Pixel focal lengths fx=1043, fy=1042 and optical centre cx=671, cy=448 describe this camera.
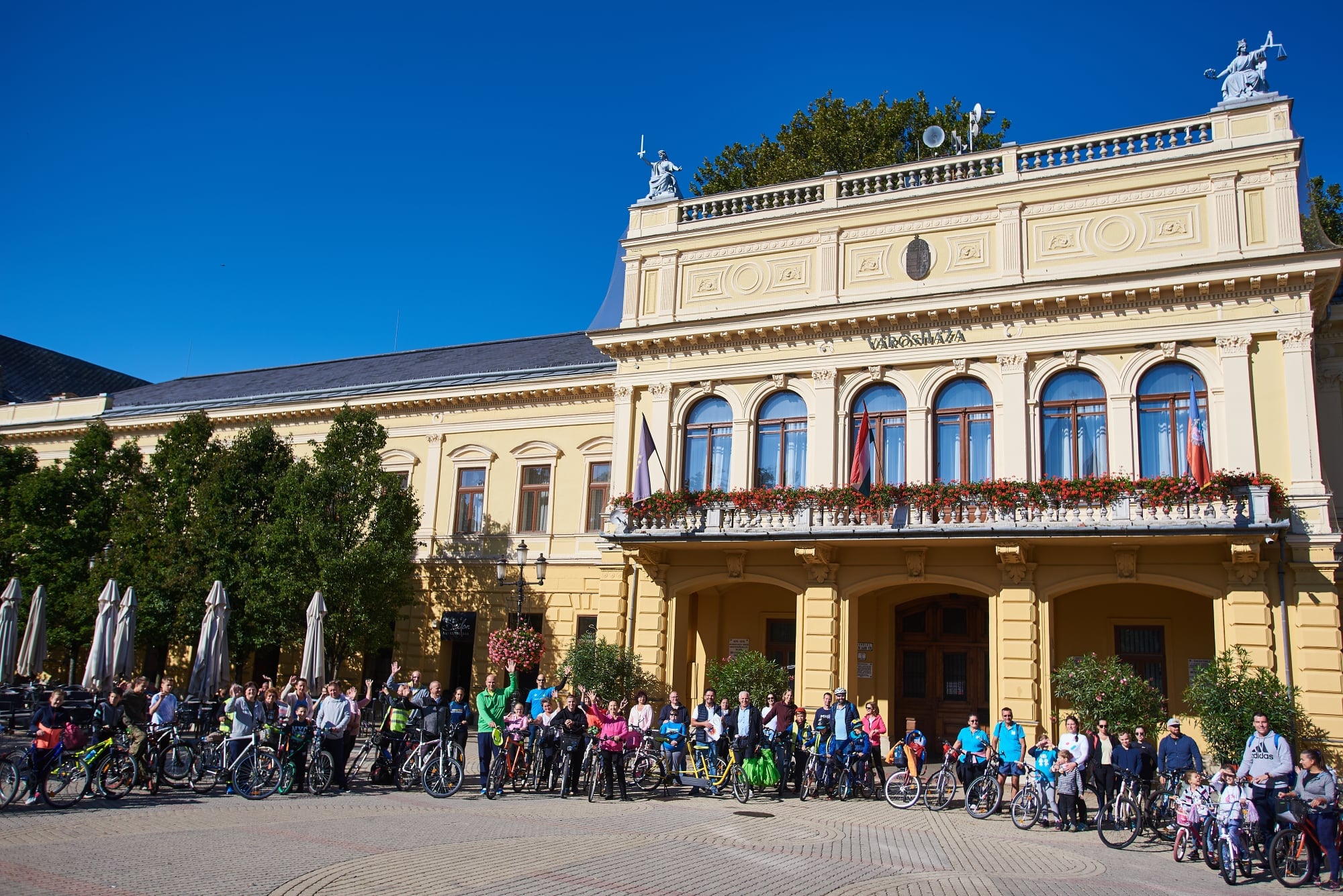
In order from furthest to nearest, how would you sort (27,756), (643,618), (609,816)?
(643,618), (609,816), (27,756)

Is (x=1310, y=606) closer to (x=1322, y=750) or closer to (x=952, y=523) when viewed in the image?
(x=1322, y=750)

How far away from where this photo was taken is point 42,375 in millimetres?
46156

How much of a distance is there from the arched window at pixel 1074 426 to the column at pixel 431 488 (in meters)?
17.3

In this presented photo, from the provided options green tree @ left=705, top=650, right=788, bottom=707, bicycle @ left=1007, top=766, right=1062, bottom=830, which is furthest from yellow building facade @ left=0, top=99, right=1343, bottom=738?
bicycle @ left=1007, top=766, right=1062, bottom=830

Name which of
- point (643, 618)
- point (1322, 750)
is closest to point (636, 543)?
point (643, 618)

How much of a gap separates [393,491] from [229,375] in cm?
1728

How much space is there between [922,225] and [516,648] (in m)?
13.9

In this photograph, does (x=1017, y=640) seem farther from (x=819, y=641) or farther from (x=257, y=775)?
(x=257, y=775)

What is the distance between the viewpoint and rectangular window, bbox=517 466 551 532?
29.5 metres

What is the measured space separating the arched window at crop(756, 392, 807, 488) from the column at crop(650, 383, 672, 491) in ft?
7.45

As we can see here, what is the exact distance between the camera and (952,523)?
851 inches

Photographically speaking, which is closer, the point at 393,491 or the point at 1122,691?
the point at 1122,691

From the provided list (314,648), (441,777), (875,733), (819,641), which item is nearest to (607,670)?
(819,641)

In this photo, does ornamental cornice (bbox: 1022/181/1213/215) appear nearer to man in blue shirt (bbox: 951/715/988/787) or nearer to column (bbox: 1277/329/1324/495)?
column (bbox: 1277/329/1324/495)
